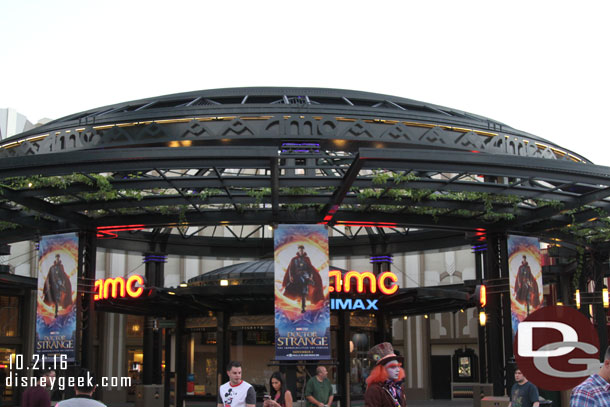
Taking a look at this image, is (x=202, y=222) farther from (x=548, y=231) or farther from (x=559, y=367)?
(x=559, y=367)

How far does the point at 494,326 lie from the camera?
→ 24.1 metres

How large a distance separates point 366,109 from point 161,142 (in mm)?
5472

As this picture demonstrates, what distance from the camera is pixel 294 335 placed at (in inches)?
848

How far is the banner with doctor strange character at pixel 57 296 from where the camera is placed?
22.9 metres

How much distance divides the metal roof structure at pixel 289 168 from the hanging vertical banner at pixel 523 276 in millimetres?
580

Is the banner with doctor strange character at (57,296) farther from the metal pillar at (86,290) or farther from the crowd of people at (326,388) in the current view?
the crowd of people at (326,388)

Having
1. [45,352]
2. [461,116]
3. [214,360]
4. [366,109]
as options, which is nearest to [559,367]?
[366,109]

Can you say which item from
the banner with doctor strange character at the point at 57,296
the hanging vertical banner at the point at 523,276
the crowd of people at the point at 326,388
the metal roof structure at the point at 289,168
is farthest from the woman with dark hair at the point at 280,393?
the hanging vertical banner at the point at 523,276

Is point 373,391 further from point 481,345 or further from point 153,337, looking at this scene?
point 153,337

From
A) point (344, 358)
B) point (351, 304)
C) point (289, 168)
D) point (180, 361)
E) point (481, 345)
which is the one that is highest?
point (289, 168)

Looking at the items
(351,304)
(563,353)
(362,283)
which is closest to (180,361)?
(351,304)

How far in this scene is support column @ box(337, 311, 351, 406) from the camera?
84.6 ft

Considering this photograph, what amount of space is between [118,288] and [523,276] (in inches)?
517

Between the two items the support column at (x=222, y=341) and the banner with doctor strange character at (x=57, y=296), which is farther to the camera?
the support column at (x=222, y=341)
